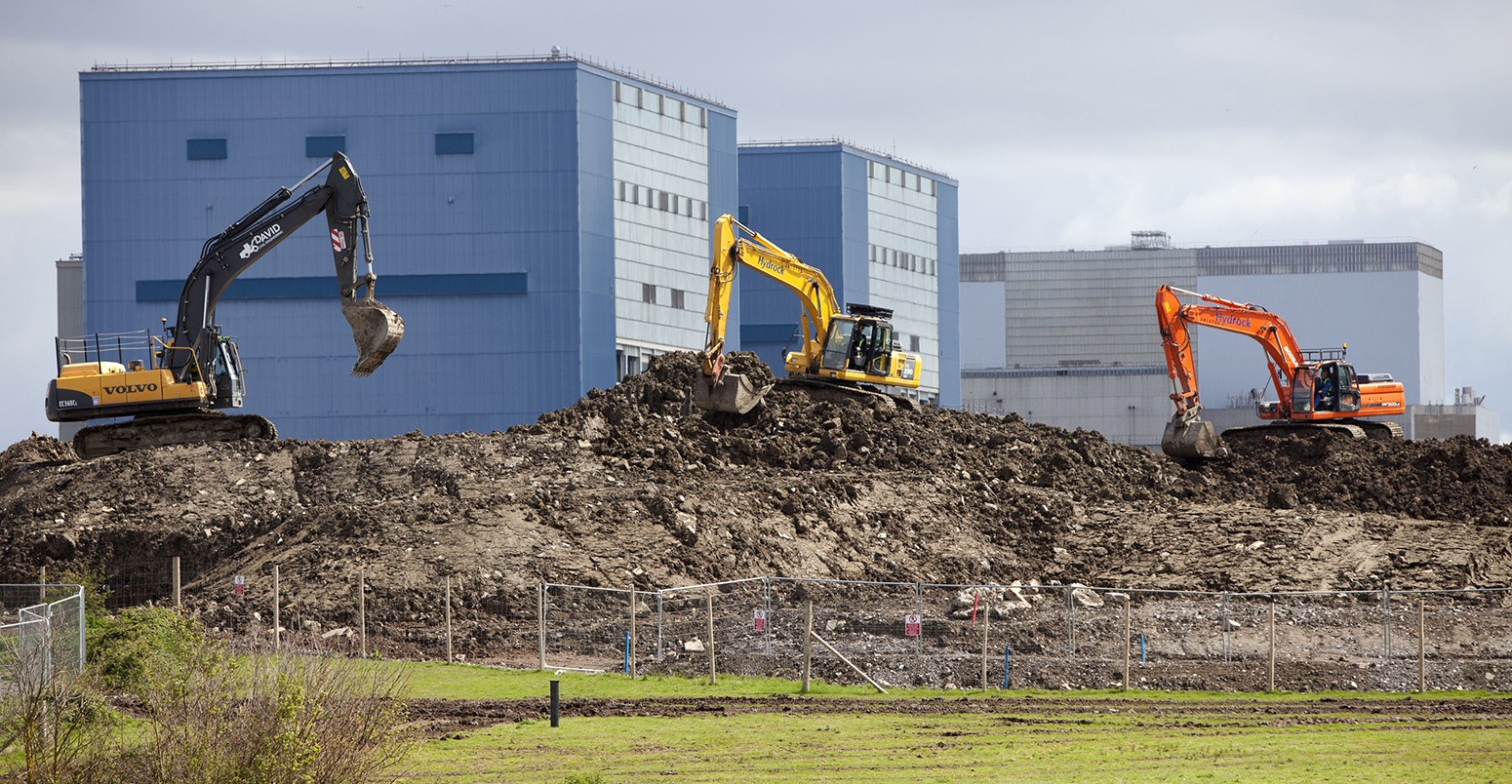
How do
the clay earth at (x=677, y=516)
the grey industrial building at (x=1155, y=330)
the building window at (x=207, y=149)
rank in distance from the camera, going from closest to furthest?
the clay earth at (x=677, y=516) → the building window at (x=207, y=149) → the grey industrial building at (x=1155, y=330)

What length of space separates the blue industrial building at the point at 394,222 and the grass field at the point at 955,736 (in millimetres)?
50280

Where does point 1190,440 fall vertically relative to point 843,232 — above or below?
below

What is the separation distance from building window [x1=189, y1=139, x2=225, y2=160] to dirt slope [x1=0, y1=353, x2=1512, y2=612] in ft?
116

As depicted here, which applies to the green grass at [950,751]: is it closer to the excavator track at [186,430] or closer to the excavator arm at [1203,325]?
the excavator track at [186,430]

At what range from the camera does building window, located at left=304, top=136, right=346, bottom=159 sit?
80000 millimetres

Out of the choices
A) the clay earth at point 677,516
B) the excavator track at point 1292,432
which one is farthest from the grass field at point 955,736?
the excavator track at point 1292,432

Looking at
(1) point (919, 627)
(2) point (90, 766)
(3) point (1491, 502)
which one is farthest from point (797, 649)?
(3) point (1491, 502)

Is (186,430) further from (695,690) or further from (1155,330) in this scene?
(1155,330)

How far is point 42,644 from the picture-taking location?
20.5 m

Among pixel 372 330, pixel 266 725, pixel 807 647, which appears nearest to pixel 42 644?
pixel 266 725

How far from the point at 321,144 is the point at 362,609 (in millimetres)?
52492

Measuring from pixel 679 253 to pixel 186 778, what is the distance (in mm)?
71054

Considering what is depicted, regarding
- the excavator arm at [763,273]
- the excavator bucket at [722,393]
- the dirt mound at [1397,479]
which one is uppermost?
the excavator arm at [763,273]

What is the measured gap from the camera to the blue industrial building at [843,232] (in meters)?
99.9
